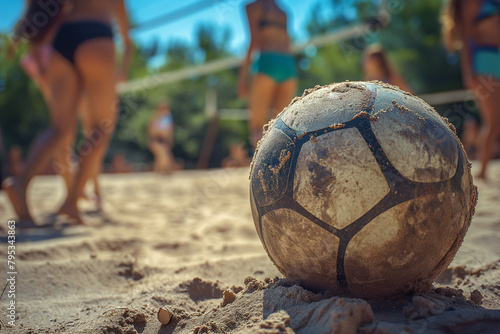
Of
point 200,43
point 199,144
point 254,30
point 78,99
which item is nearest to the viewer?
point 78,99

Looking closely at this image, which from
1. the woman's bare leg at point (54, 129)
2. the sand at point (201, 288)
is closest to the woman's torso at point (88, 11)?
the woman's bare leg at point (54, 129)

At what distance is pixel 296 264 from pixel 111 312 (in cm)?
81

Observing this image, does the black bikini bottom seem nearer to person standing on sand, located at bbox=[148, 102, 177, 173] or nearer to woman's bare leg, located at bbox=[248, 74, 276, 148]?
woman's bare leg, located at bbox=[248, 74, 276, 148]

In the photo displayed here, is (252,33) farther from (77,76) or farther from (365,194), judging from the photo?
(365,194)

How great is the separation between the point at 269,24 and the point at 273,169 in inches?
135

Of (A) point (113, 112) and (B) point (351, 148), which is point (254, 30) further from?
(B) point (351, 148)

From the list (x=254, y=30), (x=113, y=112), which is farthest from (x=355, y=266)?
(x=254, y=30)

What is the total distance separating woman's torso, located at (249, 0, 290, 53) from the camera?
448cm

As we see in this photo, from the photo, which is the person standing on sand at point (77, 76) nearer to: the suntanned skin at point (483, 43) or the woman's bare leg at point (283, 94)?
the woman's bare leg at point (283, 94)

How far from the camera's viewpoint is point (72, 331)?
1505 millimetres

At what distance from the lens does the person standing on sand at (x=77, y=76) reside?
3398mm

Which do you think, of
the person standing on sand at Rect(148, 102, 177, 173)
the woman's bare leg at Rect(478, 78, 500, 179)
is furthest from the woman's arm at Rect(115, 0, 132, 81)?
the person standing on sand at Rect(148, 102, 177, 173)

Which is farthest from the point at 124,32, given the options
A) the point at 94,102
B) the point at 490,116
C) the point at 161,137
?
the point at 161,137

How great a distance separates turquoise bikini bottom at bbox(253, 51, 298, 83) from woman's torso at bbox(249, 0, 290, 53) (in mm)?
91
